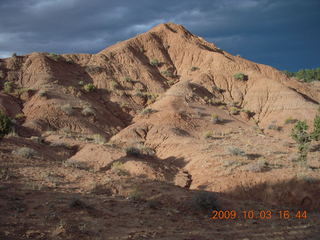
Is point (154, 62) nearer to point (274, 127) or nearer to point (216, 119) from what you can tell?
point (216, 119)

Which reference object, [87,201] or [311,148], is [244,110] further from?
[87,201]

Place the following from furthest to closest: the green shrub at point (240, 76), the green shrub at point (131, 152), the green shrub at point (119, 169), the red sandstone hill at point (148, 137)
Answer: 1. the green shrub at point (240, 76)
2. the green shrub at point (131, 152)
3. the green shrub at point (119, 169)
4. the red sandstone hill at point (148, 137)

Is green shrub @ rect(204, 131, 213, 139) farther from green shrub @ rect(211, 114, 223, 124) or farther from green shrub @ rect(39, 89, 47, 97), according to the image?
green shrub @ rect(39, 89, 47, 97)

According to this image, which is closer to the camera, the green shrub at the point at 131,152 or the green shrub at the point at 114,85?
the green shrub at the point at 131,152

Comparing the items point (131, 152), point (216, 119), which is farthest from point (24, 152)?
point (216, 119)

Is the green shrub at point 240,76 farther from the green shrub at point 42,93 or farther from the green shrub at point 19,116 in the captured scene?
the green shrub at point 19,116

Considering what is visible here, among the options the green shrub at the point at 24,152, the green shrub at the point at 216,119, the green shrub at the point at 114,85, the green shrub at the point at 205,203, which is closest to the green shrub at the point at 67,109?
the green shrub at the point at 114,85

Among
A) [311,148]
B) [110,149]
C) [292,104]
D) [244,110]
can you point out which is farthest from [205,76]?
[110,149]

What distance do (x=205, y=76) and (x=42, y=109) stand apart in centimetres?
2093

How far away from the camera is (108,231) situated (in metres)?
6.36
